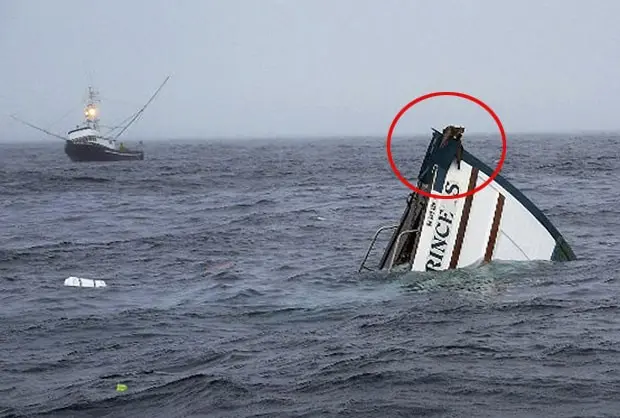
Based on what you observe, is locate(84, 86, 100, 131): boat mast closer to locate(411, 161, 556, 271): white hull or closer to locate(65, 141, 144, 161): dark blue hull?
locate(65, 141, 144, 161): dark blue hull

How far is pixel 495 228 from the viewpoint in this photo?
13.5 m

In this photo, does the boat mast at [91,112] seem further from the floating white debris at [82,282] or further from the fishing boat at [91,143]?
the floating white debris at [82,282]

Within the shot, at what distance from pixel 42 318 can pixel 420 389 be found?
724 cm

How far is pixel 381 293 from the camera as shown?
1310 cm

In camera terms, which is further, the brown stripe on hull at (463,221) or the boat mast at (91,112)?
the boat mast at (91,112)

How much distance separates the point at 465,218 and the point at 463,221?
0.21 ft

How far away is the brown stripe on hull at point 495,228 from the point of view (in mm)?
13426

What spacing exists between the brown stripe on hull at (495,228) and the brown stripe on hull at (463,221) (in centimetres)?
49

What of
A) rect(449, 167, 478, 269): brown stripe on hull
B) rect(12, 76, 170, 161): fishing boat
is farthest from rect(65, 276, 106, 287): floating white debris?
rect(12, 76, 170, 161): fishing boat

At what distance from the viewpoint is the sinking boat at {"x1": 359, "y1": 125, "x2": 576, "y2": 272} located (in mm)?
13391

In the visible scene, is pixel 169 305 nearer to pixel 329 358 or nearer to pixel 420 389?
pixel 329 358

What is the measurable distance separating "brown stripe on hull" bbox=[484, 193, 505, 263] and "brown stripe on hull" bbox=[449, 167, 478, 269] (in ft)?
1.60

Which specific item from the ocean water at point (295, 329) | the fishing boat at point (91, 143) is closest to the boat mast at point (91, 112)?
the fishing boat at point (91, 143)

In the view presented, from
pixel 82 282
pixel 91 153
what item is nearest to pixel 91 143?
pixel 91 153
